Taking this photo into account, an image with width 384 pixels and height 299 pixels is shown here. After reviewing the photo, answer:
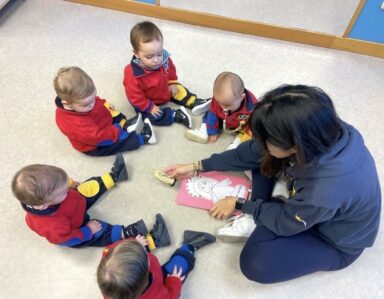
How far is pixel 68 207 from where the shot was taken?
3.91 ft

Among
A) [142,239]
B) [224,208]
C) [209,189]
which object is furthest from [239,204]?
[142,239]

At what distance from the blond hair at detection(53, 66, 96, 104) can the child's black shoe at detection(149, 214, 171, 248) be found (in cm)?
56

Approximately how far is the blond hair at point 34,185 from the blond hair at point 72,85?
0.32m

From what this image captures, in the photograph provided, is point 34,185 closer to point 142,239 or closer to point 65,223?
point 65,223

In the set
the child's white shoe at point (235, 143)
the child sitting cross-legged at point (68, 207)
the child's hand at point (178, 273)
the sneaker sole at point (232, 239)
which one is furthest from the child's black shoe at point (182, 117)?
the child's hand at point (178, 273)

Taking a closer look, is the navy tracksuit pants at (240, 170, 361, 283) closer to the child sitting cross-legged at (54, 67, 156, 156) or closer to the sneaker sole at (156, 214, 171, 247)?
the sneaker sole at (156, 214, 171, 247)

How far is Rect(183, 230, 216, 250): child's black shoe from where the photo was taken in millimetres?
1306

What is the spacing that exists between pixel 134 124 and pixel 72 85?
0.37 metres

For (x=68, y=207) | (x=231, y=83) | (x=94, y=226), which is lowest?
(x=94, y=226)

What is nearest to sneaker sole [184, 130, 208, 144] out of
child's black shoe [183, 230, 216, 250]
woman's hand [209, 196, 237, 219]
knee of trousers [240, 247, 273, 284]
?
woman's hand [209, 196, 237, 219]

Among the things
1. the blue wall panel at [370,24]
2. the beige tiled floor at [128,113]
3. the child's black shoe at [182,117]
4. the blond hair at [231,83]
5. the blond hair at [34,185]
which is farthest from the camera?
the blue wall panel at [370,24]

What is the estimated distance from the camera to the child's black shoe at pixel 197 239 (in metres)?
1.31

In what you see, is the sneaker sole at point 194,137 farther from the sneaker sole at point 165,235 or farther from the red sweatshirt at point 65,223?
the red sweatshirt at point 65,223

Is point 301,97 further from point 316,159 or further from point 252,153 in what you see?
point 252,153
